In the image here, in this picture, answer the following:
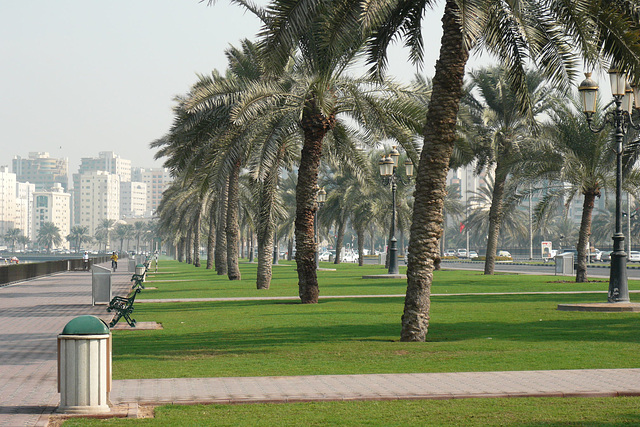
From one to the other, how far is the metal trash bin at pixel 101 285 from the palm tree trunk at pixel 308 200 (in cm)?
523

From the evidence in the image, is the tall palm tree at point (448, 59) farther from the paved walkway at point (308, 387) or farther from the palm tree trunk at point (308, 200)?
the palm tree trunk at point (308, 200)

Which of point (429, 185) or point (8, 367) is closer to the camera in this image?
point (8, 367)

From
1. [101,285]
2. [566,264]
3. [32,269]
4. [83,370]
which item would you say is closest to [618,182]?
[101,285]

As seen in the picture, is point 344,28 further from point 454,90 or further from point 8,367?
point 8,367

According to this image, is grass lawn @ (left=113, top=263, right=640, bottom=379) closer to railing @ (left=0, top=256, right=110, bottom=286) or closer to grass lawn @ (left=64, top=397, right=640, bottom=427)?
grass lawn @ (left=64, top=397, right=640, bottom=427)

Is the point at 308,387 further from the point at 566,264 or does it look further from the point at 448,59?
the point at 566,264

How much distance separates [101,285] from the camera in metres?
24.3

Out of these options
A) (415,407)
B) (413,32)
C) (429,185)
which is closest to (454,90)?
(429,185)

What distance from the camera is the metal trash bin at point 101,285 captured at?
2406 cm

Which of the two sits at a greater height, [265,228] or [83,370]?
[265,228]

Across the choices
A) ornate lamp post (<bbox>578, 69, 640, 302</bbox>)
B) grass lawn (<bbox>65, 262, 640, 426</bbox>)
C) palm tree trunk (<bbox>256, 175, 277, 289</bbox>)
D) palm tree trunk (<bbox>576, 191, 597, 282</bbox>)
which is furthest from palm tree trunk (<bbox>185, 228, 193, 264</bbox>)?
ornate lamp post (<bbox>578, 69, 640, 302</bbox>)

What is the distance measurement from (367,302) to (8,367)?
13983 millimetres

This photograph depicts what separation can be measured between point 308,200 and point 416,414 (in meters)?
16.4

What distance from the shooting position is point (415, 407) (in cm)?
860
